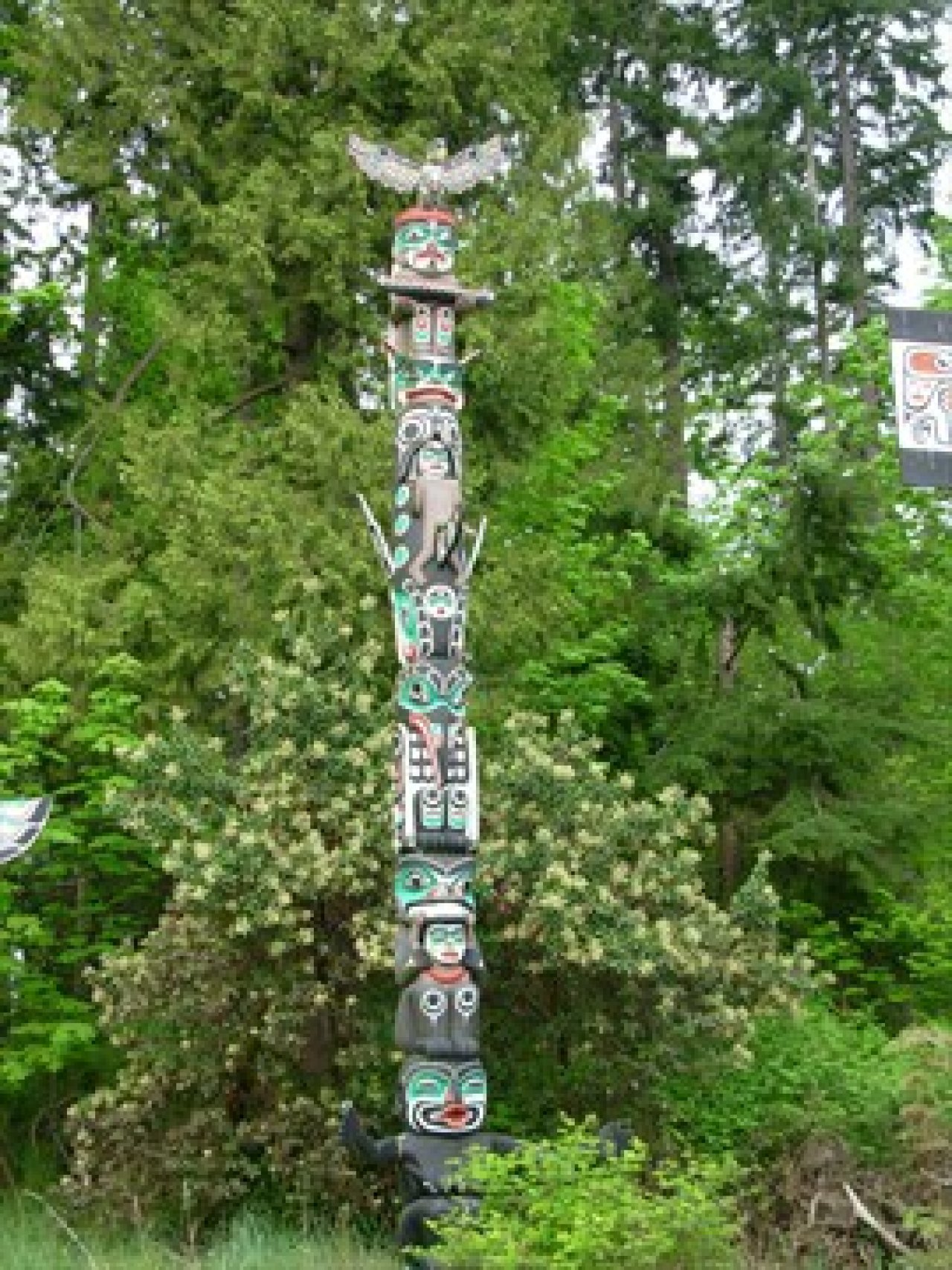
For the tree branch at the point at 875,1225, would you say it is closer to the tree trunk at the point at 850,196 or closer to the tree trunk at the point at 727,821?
the tree trunk at the point at 727,821

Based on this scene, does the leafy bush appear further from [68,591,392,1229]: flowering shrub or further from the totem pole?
the totem pole

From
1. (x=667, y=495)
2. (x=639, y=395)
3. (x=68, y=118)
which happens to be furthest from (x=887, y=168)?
(x=68, y=118)

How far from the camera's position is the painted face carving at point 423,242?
10578 mm

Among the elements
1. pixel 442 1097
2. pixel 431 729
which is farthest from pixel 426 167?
pixel 442 1097

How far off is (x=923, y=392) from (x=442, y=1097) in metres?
4.12

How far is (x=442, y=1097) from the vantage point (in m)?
8.92

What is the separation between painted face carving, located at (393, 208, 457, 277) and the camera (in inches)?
416

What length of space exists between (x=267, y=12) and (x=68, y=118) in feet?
7.65

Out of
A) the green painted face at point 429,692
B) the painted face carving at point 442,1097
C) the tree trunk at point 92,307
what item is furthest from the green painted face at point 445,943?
the tree trunk at point 92,307

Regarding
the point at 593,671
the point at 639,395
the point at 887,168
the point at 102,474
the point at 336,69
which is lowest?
the point at 593,671

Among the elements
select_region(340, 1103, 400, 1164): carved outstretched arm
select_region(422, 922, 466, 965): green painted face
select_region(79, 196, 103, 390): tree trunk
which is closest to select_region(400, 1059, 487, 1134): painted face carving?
select_region(340, 1103, 400, 1164): carved outstretched arm

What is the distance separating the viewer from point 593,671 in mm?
17125

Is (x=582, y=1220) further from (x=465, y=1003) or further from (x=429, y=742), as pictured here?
(x=429, y=742)

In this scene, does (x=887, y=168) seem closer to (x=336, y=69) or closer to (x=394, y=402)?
(x=336, y=69)
